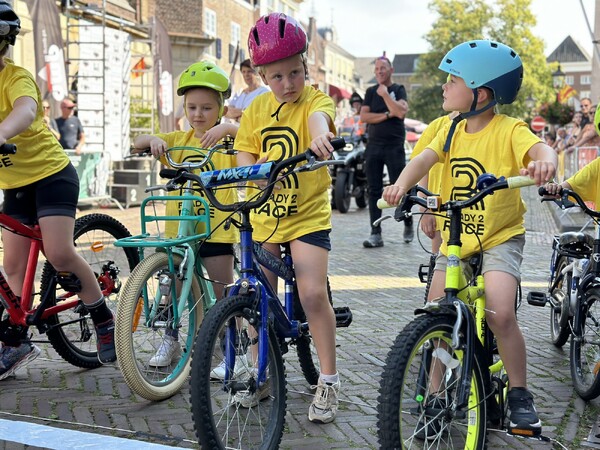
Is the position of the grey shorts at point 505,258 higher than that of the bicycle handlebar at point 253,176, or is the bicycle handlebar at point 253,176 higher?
the bicycle handlebar at point 253,176

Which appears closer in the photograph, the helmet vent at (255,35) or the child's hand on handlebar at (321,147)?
the child's hand on handlebar at (321,147)

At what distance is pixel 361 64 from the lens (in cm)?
14212

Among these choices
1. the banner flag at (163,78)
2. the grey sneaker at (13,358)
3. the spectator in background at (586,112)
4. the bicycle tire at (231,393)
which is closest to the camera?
the bicycle tire at (231,393)

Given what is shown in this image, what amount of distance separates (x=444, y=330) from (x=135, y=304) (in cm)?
157

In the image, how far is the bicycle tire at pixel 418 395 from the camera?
303 centimetres

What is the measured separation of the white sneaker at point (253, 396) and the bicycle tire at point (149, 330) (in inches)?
31.8

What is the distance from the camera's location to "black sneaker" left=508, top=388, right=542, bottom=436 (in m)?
3.55

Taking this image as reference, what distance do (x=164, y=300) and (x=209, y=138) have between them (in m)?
0.87

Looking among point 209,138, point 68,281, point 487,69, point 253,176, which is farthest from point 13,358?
point 487,69

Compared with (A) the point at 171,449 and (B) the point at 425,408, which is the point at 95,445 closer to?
(A) the point at 171,449

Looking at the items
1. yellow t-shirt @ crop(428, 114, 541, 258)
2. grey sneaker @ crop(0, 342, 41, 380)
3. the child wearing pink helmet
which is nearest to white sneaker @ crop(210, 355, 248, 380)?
the child wearing pink helmet

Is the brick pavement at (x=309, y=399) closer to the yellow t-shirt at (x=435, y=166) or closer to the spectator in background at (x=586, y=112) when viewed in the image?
the yellow t-shirt at (x=435, y=166)

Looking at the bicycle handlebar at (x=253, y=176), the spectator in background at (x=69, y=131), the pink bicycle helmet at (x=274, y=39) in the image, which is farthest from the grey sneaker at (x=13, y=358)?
the spectator in background at (x=69, y=131)

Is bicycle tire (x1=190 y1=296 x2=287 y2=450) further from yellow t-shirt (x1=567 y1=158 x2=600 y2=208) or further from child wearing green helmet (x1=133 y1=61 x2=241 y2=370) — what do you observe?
yellow t-shirt (x1=567 y1=158 x2=600 y2=208)
